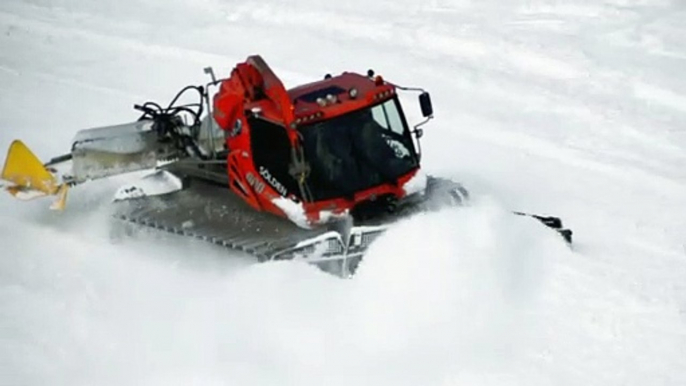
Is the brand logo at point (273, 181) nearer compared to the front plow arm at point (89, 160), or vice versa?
the brand logo at point (273, 181)

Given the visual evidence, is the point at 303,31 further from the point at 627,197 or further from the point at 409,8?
the point at 627,197

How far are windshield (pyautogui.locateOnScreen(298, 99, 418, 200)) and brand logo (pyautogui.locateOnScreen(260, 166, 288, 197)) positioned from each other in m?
0.26

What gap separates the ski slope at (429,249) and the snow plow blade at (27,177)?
38 cm

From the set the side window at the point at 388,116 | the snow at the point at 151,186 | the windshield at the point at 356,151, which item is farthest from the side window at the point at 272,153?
the snow at the point at 151,186

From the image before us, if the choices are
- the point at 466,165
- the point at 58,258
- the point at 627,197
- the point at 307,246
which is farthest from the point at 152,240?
the point at 627,197

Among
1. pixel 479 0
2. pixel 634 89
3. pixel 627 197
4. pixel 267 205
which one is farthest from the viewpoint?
pixel 479 0

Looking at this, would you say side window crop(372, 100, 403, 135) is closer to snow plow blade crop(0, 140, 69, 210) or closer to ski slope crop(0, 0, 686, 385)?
ski slope crop(0, 0, 686, 385)

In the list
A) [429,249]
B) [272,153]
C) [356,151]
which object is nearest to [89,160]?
[272,153]

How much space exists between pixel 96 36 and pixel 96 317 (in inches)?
351

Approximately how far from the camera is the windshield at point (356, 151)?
A: 9930 millimetres

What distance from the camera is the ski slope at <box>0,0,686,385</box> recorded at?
28.7 feet

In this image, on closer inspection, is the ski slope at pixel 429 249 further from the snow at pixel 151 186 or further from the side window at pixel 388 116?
the side window at pixel 388 116

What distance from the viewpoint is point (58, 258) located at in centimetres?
1051

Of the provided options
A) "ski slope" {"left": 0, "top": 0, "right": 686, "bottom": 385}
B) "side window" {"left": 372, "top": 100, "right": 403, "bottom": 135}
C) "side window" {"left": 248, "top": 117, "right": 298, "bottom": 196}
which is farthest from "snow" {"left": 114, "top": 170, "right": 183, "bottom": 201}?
"side window" {"left": 372, "top": 100, "right": 403, "bottom": 135}
